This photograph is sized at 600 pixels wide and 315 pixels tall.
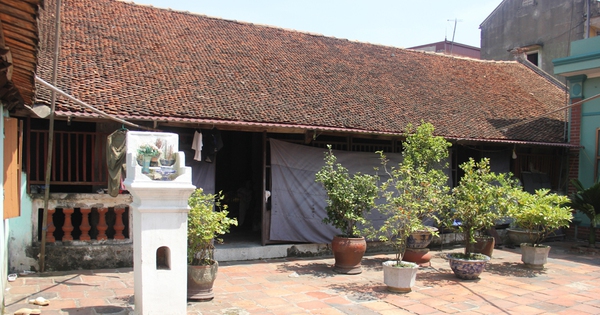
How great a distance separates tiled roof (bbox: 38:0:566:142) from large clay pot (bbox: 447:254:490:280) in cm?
298

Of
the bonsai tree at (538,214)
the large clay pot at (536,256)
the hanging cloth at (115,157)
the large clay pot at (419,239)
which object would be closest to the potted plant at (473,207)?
the bonsai tree at (538,214)

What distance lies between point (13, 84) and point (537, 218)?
823 cm

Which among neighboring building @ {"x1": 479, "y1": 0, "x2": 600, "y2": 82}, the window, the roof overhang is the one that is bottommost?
the roof overhang

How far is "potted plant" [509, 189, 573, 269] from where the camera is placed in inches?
334

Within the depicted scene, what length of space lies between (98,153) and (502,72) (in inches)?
505

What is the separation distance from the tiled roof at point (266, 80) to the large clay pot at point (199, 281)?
2685 mm

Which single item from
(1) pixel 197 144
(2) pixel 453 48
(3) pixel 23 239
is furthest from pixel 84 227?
(2) pixel 453 48

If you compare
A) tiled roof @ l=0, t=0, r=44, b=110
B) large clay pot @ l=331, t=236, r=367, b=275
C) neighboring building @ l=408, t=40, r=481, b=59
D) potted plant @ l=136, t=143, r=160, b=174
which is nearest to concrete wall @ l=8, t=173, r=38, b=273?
tiled roof @ l=0, t=0, r=44, b=110

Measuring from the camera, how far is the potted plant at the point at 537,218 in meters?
8.48

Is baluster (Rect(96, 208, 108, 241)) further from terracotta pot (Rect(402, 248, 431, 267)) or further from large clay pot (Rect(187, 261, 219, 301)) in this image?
terracotta pot (Rect(402, 248, 431, 267))

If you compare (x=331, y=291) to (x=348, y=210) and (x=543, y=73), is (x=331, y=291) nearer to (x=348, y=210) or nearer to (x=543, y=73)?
(x=348, y=210)

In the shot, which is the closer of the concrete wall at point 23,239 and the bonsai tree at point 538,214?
the concrete wall at point 23,239

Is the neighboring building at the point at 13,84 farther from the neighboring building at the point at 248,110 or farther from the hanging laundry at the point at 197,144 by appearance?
the hanging laundry at the point at 197,144

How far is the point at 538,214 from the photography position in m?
8.45
